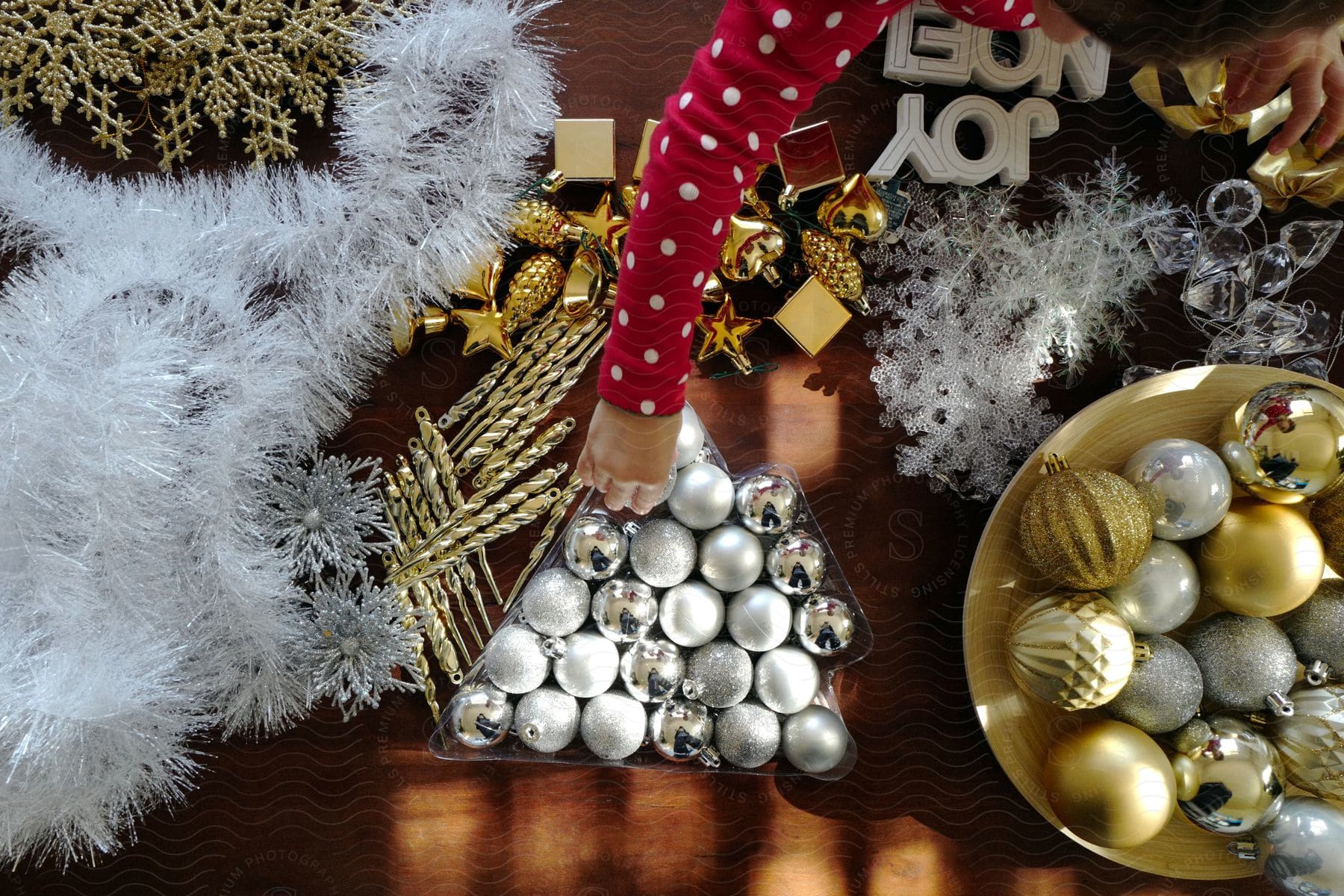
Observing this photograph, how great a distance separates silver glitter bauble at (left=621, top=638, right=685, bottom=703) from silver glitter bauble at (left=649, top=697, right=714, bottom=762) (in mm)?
15

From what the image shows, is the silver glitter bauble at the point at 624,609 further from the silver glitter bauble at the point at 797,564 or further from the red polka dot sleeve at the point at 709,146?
the red polka dot sleeve at the point at 709,146

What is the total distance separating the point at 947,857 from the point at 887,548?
0.36 m

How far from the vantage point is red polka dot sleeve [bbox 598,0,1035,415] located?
1.84 ft

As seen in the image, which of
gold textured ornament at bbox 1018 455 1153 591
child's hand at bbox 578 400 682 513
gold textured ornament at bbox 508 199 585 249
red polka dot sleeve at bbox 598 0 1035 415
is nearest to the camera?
red polka dot sleeve at bbox 598 0 1035 415

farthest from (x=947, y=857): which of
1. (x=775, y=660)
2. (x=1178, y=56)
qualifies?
(x=1178, y=56)

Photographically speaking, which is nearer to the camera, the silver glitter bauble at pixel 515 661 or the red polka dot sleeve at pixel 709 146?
the red polka dot sleeve at pixel 709 146

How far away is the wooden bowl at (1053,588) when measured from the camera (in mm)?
924

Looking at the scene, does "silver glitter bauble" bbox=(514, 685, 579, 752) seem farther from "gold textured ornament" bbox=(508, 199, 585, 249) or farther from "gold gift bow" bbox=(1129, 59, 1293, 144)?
"gold gift bow" bbox=(1129, 59, 1293, 144)

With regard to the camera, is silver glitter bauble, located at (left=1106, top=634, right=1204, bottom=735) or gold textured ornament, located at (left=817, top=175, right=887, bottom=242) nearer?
silver glitter bauble, located at (left=1106, top=634, right=1204, bottom=735)

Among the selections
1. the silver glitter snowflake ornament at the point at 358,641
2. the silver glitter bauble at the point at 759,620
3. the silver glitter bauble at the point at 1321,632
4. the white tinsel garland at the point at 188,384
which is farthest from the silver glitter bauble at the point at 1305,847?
the white tinsel garland at the point at 188,384

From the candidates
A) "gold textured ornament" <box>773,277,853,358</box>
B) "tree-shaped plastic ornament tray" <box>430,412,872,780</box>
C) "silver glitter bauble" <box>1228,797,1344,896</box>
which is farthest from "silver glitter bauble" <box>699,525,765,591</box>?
"silver glitter bauble" <box>1228,797,1344,896</box>

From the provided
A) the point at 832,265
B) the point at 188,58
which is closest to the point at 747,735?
the point at 832,265

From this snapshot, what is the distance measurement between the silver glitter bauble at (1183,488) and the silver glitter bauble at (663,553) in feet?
1.57

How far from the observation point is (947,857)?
3.23 feet
